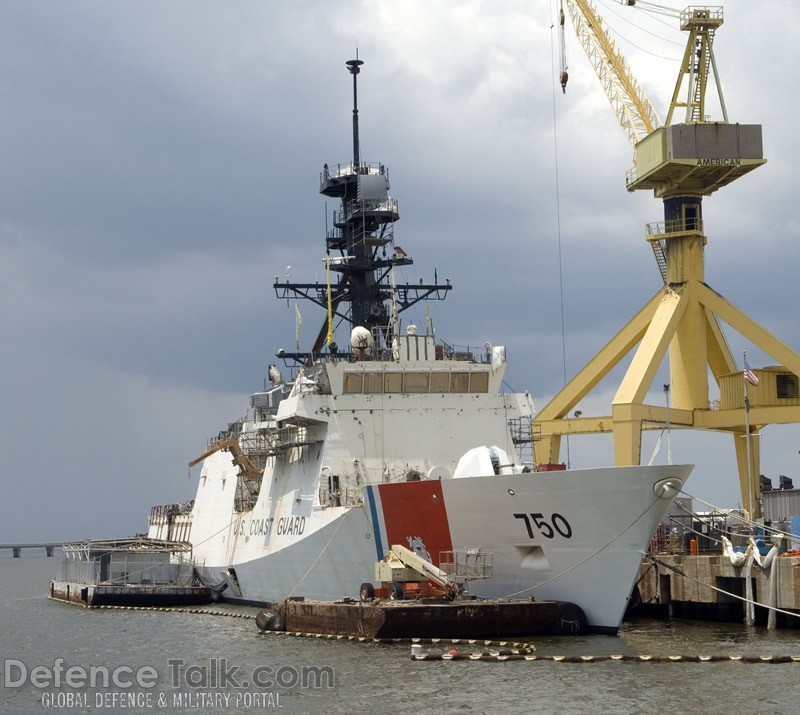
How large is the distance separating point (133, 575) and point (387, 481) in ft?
47.4

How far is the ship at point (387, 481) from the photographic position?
2717 cm

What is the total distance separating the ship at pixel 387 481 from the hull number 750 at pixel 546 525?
1.2 inches

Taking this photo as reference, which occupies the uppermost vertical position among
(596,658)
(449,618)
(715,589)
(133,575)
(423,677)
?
(133,575)

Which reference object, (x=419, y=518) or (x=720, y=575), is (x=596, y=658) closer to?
(x=419, y=518)

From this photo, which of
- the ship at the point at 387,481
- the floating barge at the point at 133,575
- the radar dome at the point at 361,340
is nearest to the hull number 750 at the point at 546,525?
the ship at the point at 387,481

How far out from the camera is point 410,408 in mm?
33500

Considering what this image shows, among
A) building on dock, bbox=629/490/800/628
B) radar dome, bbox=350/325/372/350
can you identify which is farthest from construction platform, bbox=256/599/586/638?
radar dome, bbox=350/325/372/350

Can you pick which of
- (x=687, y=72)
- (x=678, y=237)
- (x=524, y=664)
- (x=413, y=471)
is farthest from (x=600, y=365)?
(x=524, y=664)

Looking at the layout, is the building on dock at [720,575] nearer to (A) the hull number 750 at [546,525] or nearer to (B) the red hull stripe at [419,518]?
(A) the hull number 750 at [546,525]

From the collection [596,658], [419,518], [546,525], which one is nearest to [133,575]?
[419,518]

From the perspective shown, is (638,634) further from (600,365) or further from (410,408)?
(600,365)

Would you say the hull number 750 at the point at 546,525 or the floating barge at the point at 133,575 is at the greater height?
the hull number 750 at the point at 546,525

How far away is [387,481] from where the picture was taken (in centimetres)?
3222

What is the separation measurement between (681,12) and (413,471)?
20442 millimetres
